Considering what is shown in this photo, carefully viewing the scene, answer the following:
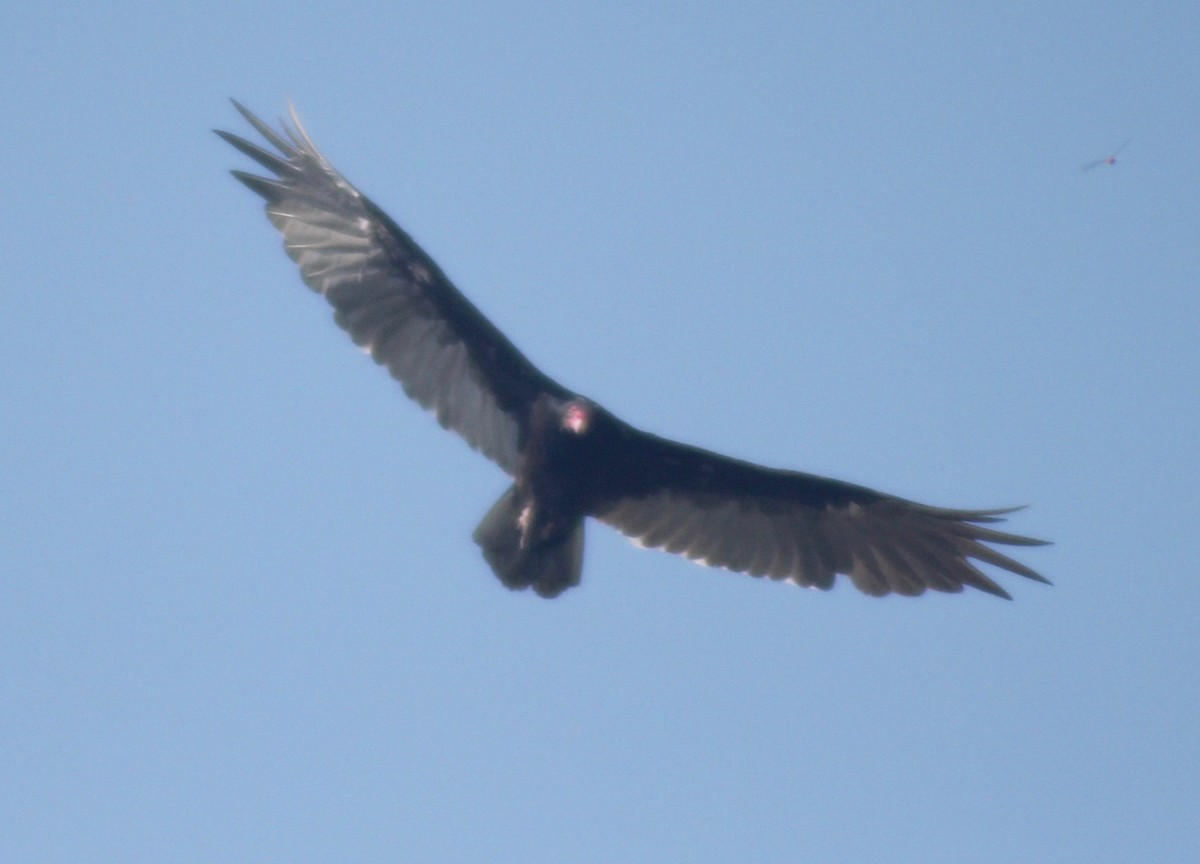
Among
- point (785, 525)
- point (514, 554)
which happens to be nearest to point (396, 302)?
point (514, 554)

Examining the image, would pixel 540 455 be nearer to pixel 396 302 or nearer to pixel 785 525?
pixel 396 302

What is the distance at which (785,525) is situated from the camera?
9875mm

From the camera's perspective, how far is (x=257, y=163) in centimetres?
888

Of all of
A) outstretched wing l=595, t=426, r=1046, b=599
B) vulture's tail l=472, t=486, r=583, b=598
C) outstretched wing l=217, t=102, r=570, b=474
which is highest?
outstretched wing l=595, t=426, r=1046, b=599

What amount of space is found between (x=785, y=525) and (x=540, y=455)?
1791mm

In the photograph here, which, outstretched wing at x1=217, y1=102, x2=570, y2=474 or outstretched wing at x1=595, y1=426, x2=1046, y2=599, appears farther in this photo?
outstretched wing at x1=595, y1=426, x2=1046, y2=599

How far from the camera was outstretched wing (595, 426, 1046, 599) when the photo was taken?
9570 mm

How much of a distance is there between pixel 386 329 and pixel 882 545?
3.29 metres

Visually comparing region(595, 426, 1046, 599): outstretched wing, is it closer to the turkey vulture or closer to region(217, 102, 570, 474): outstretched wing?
the turkey vulture

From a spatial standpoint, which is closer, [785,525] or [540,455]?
[540,455]

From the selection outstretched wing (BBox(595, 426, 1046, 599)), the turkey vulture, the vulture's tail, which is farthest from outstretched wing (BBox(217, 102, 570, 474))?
outstretched wing (BBox(595, 426, 1046, 599))

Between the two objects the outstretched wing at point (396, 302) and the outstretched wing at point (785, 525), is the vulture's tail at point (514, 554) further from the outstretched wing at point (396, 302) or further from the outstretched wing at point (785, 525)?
the outstretched wing at point (785, 525)

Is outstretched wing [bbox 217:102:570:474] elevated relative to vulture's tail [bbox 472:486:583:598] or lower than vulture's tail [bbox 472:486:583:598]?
elevated

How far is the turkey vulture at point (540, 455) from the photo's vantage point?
8.93 metres
